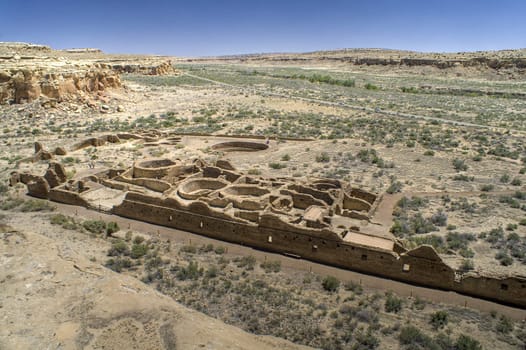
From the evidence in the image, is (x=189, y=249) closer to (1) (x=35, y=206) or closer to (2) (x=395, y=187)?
(1) (x=35, y=206)

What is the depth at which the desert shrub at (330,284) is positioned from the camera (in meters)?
13.8

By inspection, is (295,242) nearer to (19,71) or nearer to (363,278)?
(363,278)

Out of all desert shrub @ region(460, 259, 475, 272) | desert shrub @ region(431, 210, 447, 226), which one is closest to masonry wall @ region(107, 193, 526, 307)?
desert shrub @ region(460, 259, 475, 272)

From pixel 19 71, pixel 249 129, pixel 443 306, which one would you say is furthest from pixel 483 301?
pixel 19 71

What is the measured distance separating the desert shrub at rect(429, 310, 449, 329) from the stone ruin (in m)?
1.87

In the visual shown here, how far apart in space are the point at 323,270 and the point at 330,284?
1347 millimetres

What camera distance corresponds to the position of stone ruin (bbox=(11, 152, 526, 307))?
13977 mm

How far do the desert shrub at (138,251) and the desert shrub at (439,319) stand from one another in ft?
35.0

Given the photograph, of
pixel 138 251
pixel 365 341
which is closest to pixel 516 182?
pixel 365 341

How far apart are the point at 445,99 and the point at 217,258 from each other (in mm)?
60305

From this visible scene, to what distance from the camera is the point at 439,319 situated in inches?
477

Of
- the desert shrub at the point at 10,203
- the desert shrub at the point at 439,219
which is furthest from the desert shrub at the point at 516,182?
the desert shrub at the point at 10,203

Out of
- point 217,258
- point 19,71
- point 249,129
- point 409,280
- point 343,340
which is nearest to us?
point 343,340

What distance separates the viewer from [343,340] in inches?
445
